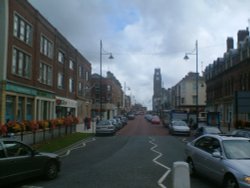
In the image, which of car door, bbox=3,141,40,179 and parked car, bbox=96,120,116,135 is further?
parked car, bbox=96,120,116,135

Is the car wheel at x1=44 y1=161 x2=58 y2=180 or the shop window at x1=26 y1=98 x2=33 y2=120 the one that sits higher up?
Answer: the shop window at x1=26 y1=98 x2=33 y2=120

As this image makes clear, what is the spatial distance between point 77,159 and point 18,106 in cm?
1736

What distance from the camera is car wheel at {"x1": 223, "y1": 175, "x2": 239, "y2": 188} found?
931 centimetres

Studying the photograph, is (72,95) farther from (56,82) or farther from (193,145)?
(193,145)

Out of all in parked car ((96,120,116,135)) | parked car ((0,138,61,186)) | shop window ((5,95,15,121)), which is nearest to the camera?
parked car ((0,138,61,186))

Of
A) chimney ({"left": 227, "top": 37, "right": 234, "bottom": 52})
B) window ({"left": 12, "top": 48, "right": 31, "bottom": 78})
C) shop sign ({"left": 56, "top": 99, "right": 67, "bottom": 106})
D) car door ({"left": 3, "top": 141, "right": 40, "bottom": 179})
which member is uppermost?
chimney ({"left": 227, "top": 37, "right": 234, "bottom": 52})

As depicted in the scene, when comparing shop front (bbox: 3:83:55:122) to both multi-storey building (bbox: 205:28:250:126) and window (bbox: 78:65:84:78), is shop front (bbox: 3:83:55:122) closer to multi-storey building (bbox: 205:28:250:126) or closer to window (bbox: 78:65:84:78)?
multi-storey building (bbox: 205:28:250:126)

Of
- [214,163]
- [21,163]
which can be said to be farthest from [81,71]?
[214,163]

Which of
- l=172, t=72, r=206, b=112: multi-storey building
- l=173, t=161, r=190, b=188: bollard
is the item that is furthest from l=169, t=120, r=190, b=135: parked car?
l=172, t=72, r=206, b=112: multi-storey building

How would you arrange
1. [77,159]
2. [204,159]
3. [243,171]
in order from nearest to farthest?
1. [243,171]
2. [204,159]
3. [77,159]

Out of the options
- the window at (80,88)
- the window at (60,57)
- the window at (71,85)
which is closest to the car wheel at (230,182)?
the window at (60,57)

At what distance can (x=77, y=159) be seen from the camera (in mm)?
18734

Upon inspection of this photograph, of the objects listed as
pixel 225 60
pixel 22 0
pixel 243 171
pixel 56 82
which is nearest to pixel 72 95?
pixel 56 82

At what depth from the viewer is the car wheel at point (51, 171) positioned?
12484 mm
